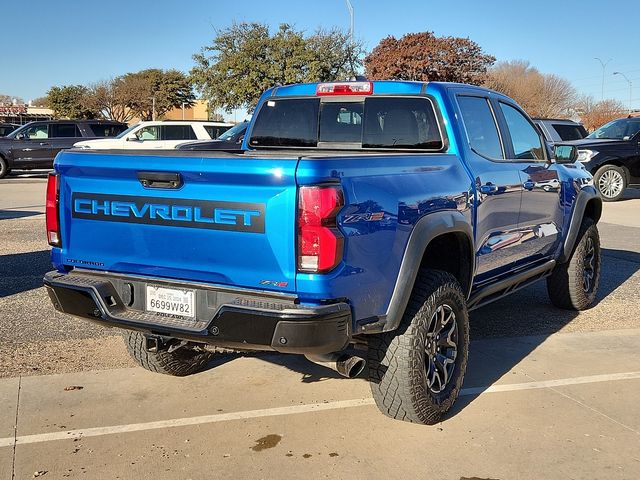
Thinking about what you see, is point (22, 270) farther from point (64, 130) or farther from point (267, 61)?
point (267, 61)

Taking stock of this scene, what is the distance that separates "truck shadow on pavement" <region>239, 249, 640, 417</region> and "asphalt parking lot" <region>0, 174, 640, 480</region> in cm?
2

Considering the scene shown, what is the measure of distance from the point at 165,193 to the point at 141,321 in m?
0.67

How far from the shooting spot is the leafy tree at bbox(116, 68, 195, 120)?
2313 inches

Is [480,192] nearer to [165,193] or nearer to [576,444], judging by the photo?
[576,444]

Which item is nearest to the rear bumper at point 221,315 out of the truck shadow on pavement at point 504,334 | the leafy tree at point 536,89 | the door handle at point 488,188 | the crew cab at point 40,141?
the truck shadow on pavement at point 504,334

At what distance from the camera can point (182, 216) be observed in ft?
11.3

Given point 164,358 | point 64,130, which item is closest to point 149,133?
point 64,130

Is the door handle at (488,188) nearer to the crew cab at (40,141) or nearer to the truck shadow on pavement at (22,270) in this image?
the truck shadow on pavement at (22,270)

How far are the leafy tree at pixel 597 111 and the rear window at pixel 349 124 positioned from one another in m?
52.9

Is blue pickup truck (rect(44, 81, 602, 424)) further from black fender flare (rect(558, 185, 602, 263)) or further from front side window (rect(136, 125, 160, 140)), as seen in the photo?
front side window (rect(136, 125, 160, 140))

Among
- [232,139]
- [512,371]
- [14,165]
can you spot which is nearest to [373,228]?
[512,371]

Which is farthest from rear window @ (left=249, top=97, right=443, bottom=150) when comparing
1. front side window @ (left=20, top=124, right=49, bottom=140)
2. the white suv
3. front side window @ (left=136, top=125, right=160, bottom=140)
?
front side window @ (left=20, top=124, right=49, bottom=140)

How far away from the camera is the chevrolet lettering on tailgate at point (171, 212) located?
3.26 meters

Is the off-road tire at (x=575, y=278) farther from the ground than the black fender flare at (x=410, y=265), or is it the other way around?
the black fender flare at (x=410, y=265)
